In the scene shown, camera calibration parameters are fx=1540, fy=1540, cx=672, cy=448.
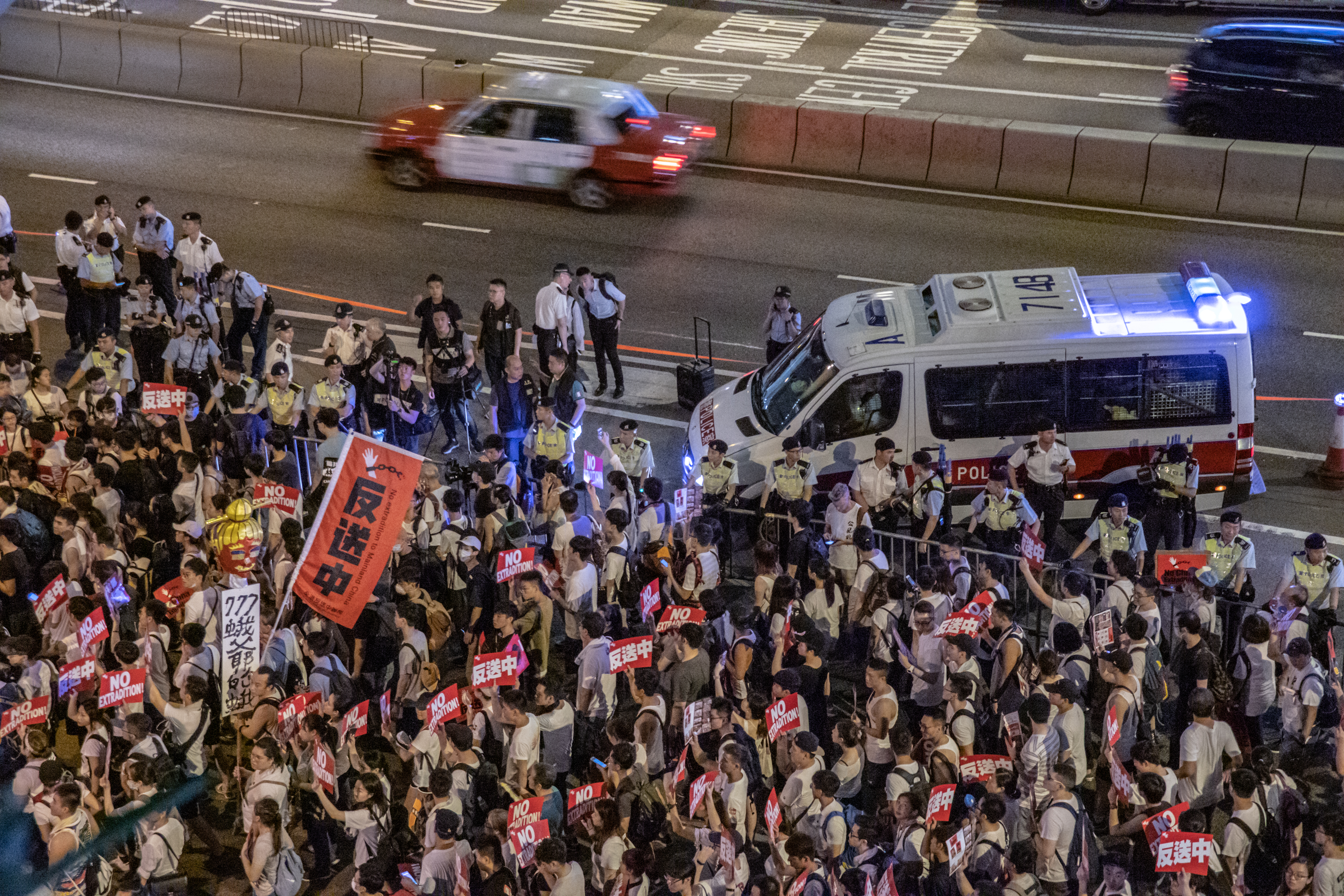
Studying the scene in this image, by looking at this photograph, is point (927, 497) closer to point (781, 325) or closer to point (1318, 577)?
point (1318, 577)

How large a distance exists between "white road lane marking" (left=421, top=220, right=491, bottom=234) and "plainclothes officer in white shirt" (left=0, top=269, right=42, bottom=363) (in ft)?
21.8

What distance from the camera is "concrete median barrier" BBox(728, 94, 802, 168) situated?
953 inches

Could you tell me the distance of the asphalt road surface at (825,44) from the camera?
26.2 m

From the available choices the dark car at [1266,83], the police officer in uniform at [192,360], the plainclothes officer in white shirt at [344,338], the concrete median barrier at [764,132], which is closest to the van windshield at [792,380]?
the plainclothes officer in white shirt at [344,338]

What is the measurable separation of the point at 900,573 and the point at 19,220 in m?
15.9

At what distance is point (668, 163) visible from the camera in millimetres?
22250

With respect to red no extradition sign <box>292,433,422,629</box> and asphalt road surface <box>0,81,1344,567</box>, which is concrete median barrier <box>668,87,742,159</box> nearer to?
asphalt road surface <box>0,81,1344,567</box>

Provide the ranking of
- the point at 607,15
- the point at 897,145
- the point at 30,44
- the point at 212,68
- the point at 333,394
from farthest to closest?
the point at 607,15 < the point at 30,44 < the point at 212,68 < the point at 897,145 < the point at 333,394

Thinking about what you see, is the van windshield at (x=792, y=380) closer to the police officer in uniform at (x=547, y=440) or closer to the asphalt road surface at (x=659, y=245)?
the asphalt road surface at (x=659, y=245)

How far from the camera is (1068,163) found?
74.6ft

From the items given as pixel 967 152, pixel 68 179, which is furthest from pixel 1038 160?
pixel 68 179

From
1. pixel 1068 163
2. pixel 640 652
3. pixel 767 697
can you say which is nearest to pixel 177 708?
pixel 640 652

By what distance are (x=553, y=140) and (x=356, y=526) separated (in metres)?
12.3

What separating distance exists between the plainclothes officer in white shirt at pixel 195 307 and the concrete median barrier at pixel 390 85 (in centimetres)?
947
